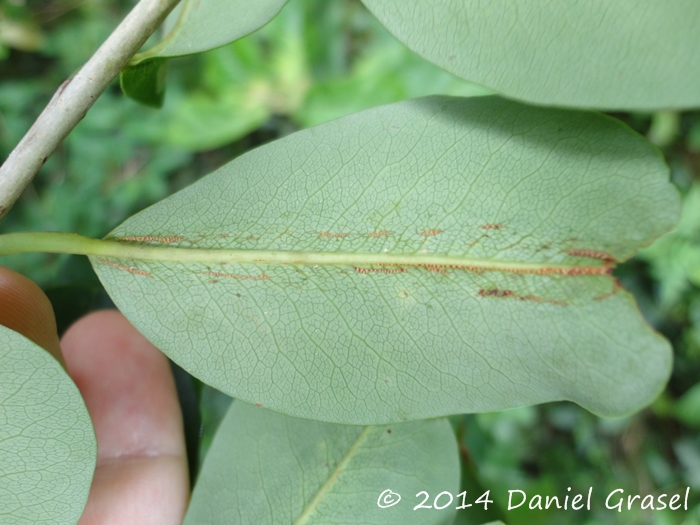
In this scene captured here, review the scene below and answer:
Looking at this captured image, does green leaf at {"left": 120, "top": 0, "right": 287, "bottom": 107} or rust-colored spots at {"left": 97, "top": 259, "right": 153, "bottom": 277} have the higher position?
green leaf at {"left": 120, "top": 0, "right": 287, "bottom": 107}

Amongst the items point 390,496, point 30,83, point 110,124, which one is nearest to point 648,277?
point 390,496

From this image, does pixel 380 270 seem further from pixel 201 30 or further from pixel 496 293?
pixel 201 30

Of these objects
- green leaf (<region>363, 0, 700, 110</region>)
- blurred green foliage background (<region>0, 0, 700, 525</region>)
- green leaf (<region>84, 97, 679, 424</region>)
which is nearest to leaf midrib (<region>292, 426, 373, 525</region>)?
green leaf (<region>84, 97, 679, 424</region>)

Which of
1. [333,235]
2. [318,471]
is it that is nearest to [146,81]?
[333,235]

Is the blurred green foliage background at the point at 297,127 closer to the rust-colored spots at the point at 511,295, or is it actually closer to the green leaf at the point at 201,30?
the green leaf at the point at 201,30

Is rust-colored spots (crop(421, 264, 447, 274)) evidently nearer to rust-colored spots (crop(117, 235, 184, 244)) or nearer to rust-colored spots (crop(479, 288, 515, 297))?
rust-colored spots (crop(479, 288, 515, 297))

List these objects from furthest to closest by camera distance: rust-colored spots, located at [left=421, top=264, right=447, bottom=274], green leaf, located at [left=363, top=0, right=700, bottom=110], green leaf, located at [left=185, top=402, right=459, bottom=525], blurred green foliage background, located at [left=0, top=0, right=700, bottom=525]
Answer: blurred green foliage background, located at [left=0, top=0, right=700, bottom=525]
green leaf, located at [left=185, top=402, right=459, bottom=525]
rust-colored spots, located at [left=421, top=264, right=447, bottom=274]
green leaf, located at [left=363, top=0, right=700, bottom=110]

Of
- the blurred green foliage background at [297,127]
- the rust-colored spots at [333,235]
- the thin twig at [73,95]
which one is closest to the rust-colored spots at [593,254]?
the rust-colored spots at [333,235]
